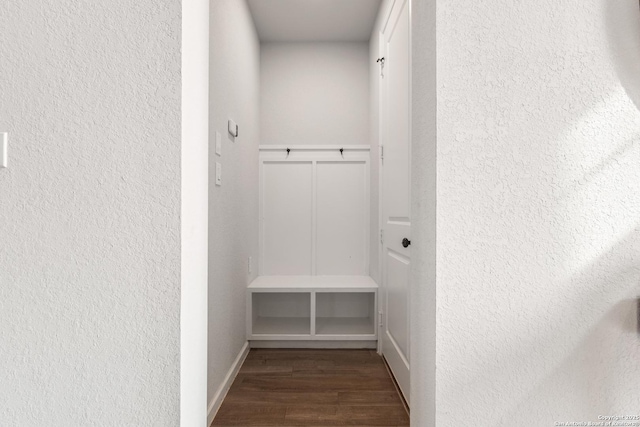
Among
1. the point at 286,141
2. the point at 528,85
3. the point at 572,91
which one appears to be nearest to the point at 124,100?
the point at 528,85

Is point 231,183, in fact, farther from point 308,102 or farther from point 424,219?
point 424,219

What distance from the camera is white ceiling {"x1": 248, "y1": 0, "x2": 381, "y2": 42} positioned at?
2.99 m

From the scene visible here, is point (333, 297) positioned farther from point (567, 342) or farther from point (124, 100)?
point (124, 100)

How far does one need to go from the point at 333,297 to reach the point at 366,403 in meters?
1.42

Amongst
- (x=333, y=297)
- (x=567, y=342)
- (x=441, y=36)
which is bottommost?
(x=333, y=297)

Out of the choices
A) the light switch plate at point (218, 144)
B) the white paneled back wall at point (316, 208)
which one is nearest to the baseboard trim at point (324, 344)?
the white paneled back wall at point (316, 208)

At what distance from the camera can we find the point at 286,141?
3.61 meters

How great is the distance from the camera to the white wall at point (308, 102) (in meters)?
3.60

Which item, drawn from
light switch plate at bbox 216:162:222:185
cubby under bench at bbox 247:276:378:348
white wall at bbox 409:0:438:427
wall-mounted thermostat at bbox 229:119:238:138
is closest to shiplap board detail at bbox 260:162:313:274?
cubby under bench at bbox 247:276:378:348

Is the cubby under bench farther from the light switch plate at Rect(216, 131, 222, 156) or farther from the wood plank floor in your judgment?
the light switch plate at Rect(216, 131, 222, 156)

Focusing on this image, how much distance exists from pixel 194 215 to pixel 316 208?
2393mm

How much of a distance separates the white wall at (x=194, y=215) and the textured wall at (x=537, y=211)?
0.69 meters

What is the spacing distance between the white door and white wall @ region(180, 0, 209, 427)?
105 cm

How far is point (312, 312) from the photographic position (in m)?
3.13
